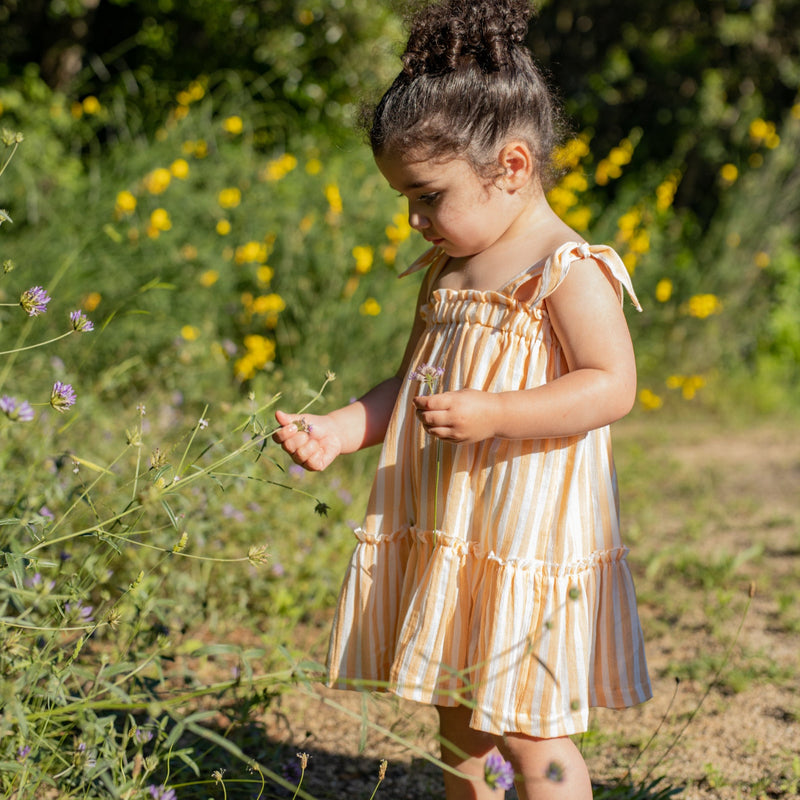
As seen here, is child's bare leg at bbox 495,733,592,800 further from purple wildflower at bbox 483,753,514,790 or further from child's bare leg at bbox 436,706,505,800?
purple wildflower at bbox 483,753,514,790

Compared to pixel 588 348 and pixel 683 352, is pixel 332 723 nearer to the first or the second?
pixel 588 348

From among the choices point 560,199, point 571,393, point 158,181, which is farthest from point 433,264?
point 560,199

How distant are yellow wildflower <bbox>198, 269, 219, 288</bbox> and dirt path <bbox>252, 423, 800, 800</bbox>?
1.76m

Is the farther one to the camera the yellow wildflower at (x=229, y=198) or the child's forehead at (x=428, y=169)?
the yellow wildflower at (x=229, y=198)

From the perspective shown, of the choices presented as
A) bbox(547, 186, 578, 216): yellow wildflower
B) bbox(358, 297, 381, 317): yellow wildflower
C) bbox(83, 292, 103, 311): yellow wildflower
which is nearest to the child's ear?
bbox(358, 297, 381, 317): yellow wildflower

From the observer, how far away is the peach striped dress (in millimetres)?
1485

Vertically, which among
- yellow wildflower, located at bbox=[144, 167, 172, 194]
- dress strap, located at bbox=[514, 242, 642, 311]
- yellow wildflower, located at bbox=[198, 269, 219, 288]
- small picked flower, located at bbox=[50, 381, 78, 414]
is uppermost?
yellow wildflower, located at bbox=[144, 167, 172, 194]

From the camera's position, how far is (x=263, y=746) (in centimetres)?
200

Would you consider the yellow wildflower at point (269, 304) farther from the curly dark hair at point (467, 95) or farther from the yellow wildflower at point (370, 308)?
the curly dark hair at point (467, 95)

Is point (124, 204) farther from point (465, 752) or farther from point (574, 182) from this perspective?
point (465, 752)

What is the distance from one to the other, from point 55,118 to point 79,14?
1.31 meters

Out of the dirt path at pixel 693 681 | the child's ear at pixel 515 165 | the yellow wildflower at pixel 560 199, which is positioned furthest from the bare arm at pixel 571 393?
the yellow wildflower at pixel 560 199

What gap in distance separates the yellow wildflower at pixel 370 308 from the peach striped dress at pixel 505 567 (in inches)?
76.6

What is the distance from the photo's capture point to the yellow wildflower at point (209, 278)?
3682mm
